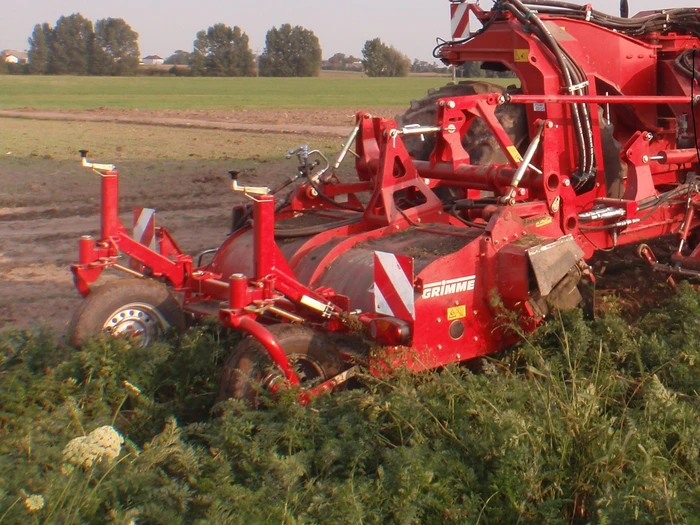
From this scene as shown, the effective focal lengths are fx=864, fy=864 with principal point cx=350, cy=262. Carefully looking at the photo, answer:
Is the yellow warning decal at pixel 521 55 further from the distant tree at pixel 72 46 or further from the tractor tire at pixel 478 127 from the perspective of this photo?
the distant tree at pixel 72 46

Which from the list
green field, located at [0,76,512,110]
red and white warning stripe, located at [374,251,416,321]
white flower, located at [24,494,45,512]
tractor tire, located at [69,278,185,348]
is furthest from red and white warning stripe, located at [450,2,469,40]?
green field, located at [0,76,512,110]

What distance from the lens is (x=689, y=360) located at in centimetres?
443

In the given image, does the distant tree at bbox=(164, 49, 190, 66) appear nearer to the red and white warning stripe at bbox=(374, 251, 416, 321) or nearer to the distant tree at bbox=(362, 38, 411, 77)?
the distant tree at bbox=(362, 38, 411, 77)

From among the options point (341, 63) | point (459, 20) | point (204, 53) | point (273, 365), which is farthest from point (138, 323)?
point (341, 63)

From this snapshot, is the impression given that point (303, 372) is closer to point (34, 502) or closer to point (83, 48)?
point (34, 502)

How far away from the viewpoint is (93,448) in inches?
131

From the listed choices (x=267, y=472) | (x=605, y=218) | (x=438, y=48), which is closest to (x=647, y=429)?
(x=267, y=472)

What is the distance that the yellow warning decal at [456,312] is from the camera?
174 inches

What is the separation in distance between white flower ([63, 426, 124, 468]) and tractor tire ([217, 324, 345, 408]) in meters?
0.67

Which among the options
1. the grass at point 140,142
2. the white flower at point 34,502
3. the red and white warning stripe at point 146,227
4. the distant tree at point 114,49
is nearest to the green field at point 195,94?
the grass at point 140,142

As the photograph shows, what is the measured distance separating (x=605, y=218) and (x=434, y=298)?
63.2 inches

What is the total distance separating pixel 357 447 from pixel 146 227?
247cm

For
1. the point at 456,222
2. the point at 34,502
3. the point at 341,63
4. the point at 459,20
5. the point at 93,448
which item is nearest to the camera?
the point at 34,502

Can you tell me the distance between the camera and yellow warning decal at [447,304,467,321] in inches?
174
